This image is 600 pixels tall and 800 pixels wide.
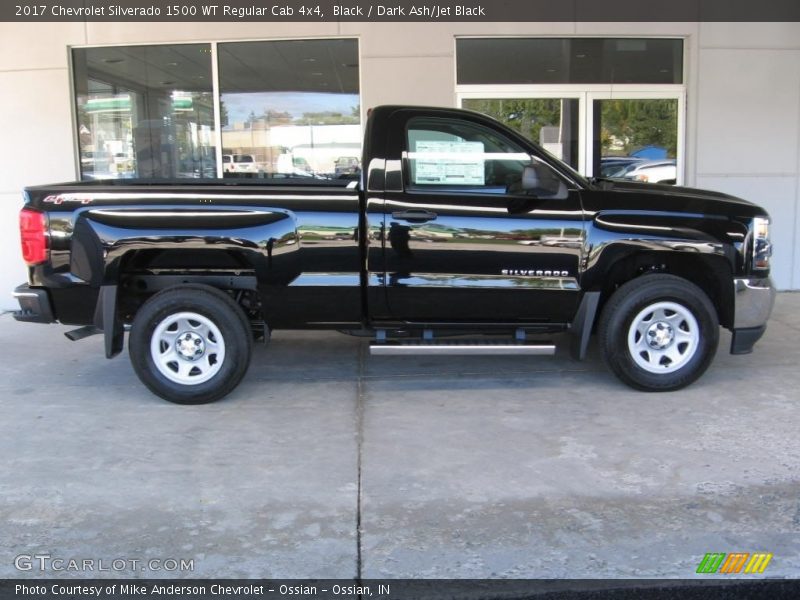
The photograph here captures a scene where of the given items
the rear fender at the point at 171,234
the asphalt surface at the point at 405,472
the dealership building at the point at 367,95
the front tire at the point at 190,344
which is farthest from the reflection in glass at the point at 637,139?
the front tire at the point at 190,344

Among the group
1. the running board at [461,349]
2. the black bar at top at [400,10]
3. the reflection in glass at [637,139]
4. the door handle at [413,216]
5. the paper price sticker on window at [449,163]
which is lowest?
the running board at [461,349]

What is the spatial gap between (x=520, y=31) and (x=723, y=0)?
94.8 inches

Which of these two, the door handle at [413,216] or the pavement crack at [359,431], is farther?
the door handle at [413,216]

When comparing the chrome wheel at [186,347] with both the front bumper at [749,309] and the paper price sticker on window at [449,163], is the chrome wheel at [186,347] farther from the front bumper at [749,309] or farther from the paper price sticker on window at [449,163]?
the front bumper at [749,309]

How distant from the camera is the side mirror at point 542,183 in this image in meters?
5.39

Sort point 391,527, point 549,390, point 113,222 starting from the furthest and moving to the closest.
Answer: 1. point 549,390
2. point 113,222
3. point 391,527

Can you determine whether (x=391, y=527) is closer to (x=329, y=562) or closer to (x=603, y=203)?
(x=329, y=562)

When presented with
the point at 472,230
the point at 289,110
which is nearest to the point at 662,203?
the point at 472,230

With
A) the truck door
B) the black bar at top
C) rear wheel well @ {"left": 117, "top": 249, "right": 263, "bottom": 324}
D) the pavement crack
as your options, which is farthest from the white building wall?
rear wheel well @ {"left": 117, "top": 249, "right": 263, "bottom": 324}

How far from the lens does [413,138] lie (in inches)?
224

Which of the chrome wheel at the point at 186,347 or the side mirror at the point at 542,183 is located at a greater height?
the side mirror at the point at 542,183

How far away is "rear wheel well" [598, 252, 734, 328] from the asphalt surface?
70cm

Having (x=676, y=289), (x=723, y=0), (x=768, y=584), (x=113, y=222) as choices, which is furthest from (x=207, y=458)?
(x=723, y=0)

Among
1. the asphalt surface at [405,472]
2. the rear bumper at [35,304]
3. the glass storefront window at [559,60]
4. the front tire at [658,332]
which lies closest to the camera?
the asphalt surface at [405,472]
